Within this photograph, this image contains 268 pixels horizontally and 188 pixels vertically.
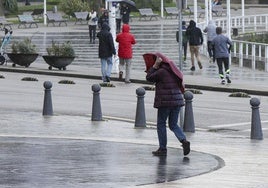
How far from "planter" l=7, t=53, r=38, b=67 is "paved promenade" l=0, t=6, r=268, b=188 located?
20.4 ft

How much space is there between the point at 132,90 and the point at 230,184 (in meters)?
19.1

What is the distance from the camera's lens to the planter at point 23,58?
3922cm

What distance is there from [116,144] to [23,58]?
73.7 feet

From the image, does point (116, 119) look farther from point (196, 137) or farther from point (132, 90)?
point (132, 90)

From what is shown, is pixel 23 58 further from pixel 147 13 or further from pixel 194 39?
pixel 147 13

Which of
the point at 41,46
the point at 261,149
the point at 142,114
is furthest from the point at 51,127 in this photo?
the point at 41,46

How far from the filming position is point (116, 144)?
17.4 metres

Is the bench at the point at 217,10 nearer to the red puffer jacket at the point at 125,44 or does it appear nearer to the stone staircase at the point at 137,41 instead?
the stone staircase at the point at 137,41

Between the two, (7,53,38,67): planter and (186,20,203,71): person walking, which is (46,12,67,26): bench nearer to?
(7,53,38,67): planter

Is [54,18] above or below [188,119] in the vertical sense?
above

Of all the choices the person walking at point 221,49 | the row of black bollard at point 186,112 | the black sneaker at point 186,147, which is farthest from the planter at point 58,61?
the black sneaker at point 186,147

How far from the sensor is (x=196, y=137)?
19.6m

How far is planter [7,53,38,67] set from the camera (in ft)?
129

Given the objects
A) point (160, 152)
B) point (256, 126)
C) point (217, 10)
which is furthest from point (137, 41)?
point (160, 152)
